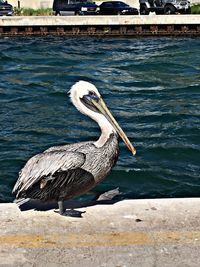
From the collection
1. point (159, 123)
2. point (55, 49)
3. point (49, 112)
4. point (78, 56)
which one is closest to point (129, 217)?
point (159, 123)

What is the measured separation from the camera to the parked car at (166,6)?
4116 centimetres

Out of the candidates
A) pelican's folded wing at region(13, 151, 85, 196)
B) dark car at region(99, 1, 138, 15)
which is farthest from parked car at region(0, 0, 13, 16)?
pelican's folded wing at region(13, 151, 85, 196)

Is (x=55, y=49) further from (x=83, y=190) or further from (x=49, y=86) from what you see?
(x=83, y=190)

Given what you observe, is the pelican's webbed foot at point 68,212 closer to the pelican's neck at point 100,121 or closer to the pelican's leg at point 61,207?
the pelican's leg at point 61,207

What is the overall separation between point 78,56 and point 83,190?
22.5 meters

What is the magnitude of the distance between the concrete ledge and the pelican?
29.7 meters

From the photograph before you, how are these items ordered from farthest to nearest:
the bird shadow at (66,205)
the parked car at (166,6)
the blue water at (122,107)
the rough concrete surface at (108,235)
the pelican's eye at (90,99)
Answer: the parked car at (166,6) < the blue water at (122,107) < the pelican's eye at (90,99) < the bird shadow at (66,205) < the rough concrete surface at (108,235)

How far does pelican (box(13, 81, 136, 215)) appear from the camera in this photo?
5537mm

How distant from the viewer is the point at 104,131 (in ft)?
19.5

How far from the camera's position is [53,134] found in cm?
1358

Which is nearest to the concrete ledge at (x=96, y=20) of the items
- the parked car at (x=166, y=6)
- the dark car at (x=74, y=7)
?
the parked car at (x=166, y=6)

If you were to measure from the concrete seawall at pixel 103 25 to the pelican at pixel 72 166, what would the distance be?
97.4 ft

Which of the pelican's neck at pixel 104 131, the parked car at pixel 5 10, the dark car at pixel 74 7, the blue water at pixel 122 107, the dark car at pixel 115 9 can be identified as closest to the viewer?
the pelican's neck at pixel 104 131

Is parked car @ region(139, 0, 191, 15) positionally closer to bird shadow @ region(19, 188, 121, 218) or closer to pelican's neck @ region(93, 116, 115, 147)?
pelican's neck @ region(93, 116, 115, 147)
